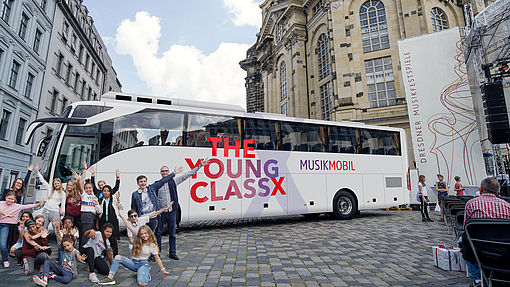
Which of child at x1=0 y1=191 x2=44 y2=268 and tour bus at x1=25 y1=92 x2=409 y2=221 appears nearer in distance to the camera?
child at x1=0 y1=191 x2=44 y2=268

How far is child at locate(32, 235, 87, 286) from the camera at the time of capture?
3.76 m

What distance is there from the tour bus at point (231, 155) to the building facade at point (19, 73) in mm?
13002

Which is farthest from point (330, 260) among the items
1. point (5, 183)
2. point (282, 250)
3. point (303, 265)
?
point (5, 183)

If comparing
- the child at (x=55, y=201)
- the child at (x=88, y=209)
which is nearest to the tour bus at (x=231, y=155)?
→ the child at (x=55, y=201)

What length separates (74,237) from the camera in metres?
4.32

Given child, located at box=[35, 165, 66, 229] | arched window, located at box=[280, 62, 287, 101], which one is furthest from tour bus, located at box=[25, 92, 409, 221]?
arched window, located at box=[280, 62, 287, 101]

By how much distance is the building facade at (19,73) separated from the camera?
616 inches

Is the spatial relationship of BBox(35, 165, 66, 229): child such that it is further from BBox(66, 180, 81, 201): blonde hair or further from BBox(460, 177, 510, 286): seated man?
BBox(460, 177, 510, 286): seated man

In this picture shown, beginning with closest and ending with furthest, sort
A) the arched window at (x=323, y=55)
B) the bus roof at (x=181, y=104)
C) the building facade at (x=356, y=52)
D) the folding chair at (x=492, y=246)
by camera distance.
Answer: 1. the folding chair at (x=492, y=246)
2. the bus roof at (x=181, y=104)
3. the building facade at (x=356, y=52)
4. the arched window at (x=323, y=55)

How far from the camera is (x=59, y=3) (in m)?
20.8

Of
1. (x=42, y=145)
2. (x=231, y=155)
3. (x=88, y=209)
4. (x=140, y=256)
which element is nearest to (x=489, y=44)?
(x=231, y=155)

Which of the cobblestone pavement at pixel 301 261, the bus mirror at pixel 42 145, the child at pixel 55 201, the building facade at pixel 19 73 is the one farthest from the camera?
the building facade at pixel 19 73

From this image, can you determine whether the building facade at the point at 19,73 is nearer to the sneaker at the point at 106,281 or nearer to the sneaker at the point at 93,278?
the sneaker at the point at 93,278

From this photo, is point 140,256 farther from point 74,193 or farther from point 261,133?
point 261,133
